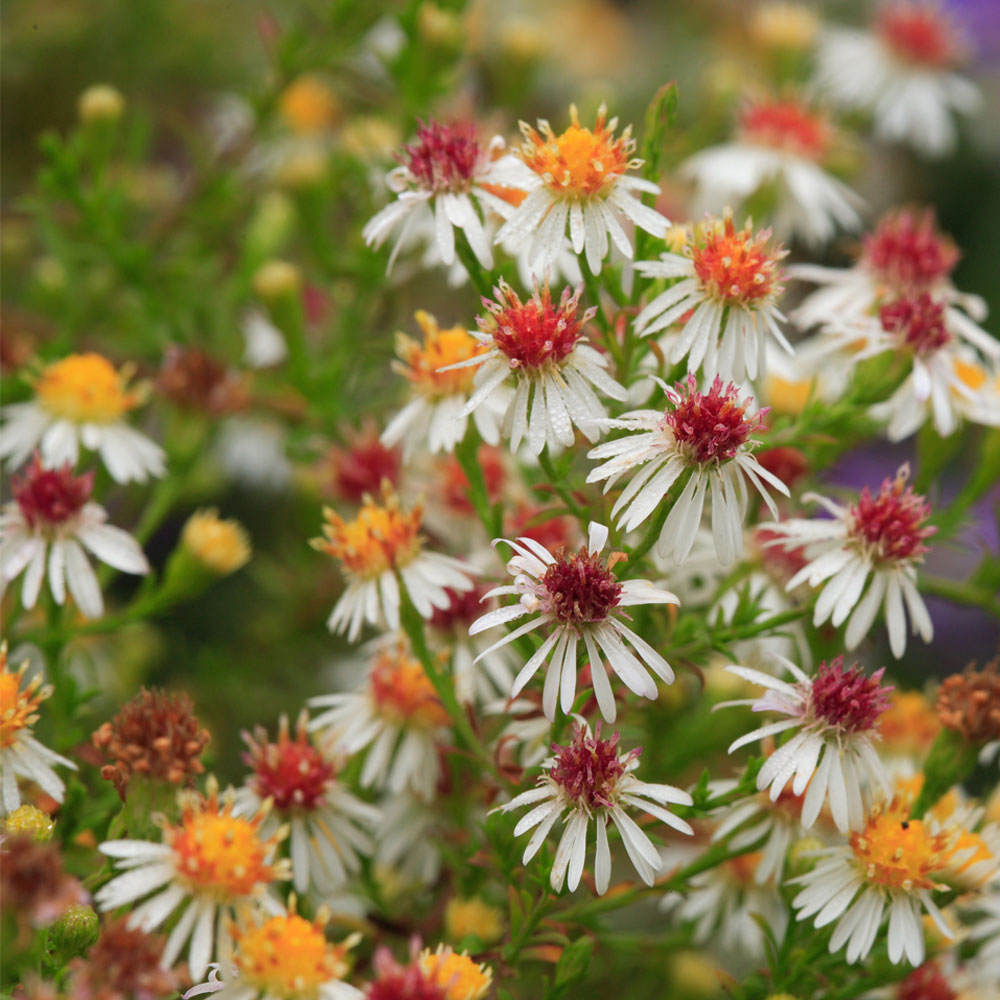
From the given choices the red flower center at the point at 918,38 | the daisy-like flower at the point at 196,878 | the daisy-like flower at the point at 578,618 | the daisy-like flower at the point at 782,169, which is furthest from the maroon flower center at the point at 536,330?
the red flower center at the point at 918,38

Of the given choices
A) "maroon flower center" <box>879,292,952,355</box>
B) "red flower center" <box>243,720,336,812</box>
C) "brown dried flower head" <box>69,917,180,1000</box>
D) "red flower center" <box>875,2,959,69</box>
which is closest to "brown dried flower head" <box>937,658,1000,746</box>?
"maroon flower center" <box>879,292,952,355</box>

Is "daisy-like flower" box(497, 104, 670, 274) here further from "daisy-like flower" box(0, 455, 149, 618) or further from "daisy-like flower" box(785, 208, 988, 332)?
"daisy-like flower" box(0, 455, 149, 618)

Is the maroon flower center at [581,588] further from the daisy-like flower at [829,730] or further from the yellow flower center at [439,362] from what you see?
the yellow flower center at [439,362]

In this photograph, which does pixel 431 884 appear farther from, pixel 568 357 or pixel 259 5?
pixel 259 5

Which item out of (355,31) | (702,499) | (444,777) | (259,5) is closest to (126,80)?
(259,5)

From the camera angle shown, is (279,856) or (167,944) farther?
(279,856)

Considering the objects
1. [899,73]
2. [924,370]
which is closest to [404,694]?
[924,370]

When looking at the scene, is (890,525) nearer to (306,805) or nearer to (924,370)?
(924,370)
